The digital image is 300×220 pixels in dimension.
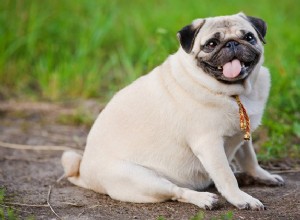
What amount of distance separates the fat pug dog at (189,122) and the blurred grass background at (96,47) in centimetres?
179

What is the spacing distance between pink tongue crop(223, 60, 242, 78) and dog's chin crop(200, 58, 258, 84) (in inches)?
1.2

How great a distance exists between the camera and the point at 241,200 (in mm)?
4250

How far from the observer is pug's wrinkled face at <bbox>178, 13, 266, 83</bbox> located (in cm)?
427

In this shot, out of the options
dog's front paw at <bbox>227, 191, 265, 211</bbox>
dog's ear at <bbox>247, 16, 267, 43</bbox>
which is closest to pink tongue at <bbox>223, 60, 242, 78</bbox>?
dog's ear at <bbox>247, 16, 267, 43</bbox>

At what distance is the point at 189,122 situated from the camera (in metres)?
4.43

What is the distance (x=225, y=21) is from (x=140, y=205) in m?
1.40

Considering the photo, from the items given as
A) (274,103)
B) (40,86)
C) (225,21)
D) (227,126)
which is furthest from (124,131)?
(40,86)

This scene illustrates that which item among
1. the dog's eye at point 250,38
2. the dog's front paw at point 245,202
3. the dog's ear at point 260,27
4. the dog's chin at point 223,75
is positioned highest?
the dog's ear at point 260,27

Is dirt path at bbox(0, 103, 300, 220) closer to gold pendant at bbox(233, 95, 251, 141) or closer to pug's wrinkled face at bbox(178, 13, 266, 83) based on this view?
gold pendant at bbox(233, 95, 251, 141)

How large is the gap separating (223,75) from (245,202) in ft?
2.80

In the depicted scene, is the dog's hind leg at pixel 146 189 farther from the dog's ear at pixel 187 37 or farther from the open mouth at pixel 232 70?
the dog's ear at pixel 187 37

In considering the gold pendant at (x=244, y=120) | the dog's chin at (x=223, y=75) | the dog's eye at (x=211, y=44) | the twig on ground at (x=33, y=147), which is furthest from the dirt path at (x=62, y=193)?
the dog's eye at (x=211, y=44)

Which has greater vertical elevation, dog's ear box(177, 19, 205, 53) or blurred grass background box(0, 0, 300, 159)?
dog's ear box(177, 19, 205, 53)

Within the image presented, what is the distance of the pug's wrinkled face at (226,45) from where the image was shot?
4.27m
